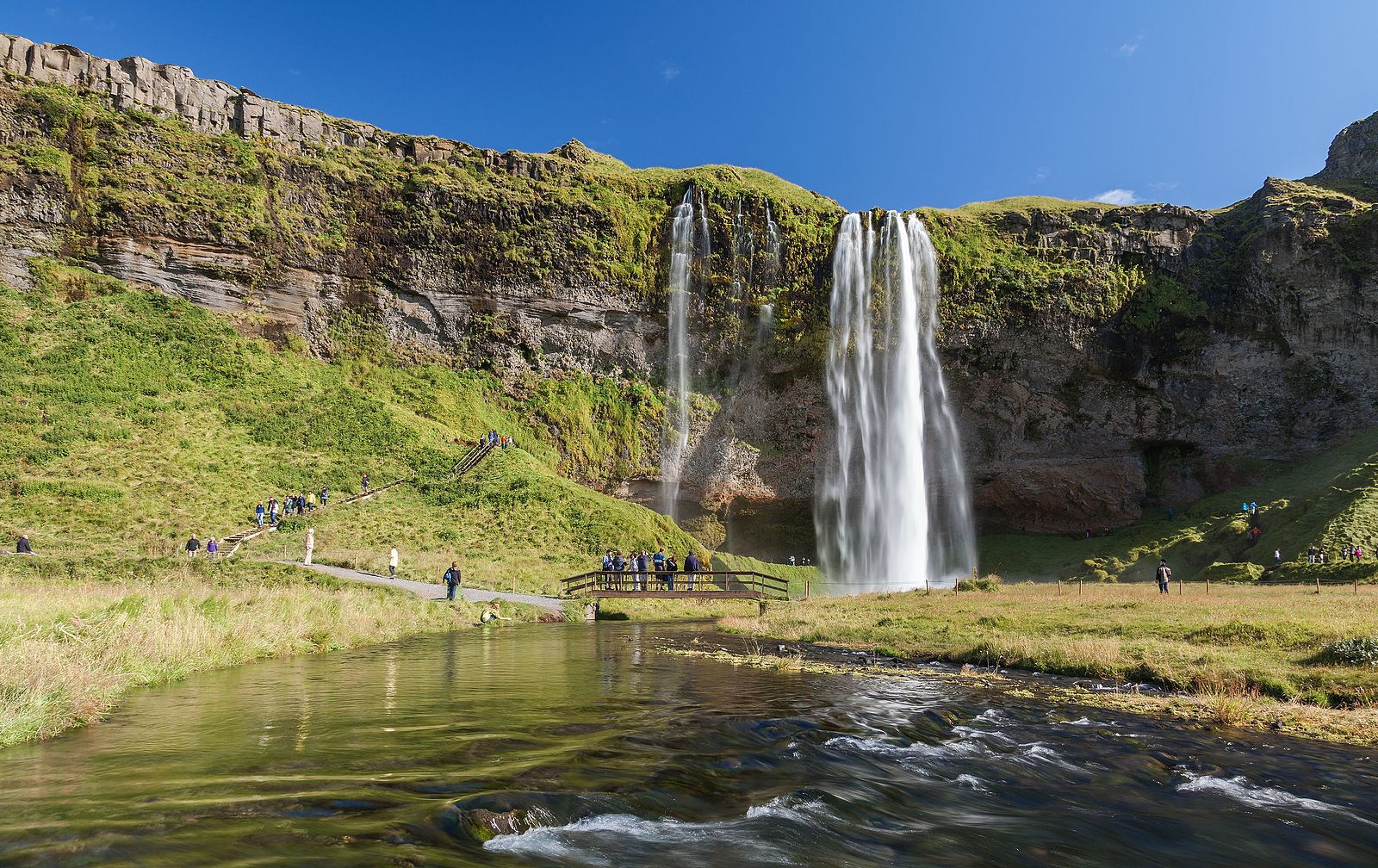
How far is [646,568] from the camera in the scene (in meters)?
34.1

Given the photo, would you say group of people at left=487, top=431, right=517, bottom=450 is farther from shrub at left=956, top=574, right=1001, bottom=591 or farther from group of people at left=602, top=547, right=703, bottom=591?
shrub at left=956, top=574, right=1001, bottom=591

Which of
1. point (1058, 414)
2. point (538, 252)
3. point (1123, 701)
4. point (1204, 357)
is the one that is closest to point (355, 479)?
point (538, 252)

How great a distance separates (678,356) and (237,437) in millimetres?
32548

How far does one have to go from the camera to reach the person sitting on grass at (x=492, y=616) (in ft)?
80.0

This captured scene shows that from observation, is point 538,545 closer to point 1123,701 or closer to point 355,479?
point 355,479

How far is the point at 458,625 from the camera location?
912 inches

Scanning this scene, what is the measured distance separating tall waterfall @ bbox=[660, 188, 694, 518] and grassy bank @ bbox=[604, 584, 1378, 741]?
31013 millimetres

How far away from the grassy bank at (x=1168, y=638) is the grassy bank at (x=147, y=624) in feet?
38.5

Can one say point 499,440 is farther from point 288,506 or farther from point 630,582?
point 630,582

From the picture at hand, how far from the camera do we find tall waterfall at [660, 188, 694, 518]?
191 feet

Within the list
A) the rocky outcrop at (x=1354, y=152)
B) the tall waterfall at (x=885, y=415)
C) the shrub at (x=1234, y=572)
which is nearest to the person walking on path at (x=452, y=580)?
the tall waterfall at (x=885, y=415)

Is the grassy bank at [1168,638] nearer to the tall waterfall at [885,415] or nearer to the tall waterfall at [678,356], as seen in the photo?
the tall waterfall at [885,415]

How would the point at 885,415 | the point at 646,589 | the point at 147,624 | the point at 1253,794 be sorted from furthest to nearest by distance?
the point at 885,415 → the point at 646,589 → the point at 147,624 → the point at 1253,794

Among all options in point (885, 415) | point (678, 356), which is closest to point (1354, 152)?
point (885, 415)
